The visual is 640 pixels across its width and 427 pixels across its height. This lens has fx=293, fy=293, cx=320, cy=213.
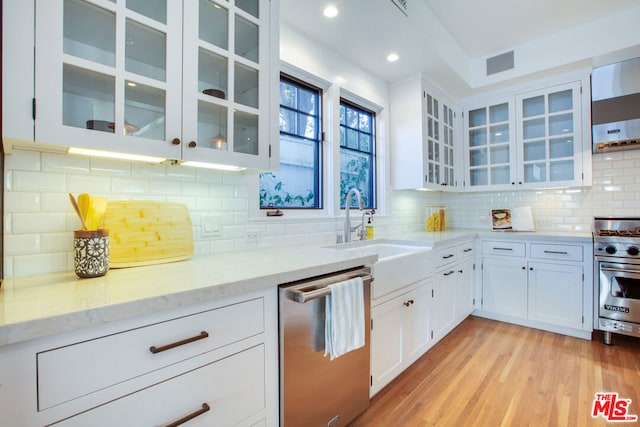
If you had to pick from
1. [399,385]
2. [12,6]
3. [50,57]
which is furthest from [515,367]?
[12,6]

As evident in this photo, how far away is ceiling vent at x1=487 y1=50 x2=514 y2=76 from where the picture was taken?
124 inches

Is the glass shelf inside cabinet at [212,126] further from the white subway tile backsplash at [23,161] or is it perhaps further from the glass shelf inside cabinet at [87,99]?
the white subway tile backsplash at [23,161]

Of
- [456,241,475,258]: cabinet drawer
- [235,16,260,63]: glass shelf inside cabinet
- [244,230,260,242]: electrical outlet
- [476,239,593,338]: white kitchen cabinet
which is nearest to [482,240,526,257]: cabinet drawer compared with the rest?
[476,239,593,338]: white kitchen cabinet

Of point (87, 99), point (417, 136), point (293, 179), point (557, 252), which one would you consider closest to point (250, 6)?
point (87, 99)

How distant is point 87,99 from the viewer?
1042 millimetres

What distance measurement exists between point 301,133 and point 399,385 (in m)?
1.97

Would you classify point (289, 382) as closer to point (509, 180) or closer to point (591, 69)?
point (509, 180)

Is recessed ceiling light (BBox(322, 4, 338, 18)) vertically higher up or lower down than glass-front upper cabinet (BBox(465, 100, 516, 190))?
higher up

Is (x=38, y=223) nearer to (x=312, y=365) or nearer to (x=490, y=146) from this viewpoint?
(x=312, y=365)

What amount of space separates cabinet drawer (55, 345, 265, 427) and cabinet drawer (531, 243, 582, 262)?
9.69ft

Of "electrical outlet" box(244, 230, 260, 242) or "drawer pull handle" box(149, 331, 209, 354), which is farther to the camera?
"electrical outlet" box(244, 230, 260, 242)

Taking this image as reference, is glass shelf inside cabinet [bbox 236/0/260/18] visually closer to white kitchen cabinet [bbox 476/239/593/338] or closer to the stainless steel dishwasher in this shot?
the stainless steel dishwasher

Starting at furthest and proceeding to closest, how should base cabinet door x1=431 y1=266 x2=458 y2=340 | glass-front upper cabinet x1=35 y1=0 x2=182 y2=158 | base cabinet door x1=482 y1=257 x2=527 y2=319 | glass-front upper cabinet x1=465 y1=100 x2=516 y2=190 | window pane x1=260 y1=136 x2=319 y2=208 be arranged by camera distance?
glass-front upper cabinet x1=465 y1=100 x2=516 y2=190
base cabinet door x1=482 y1=257 x2=527 y2=319
base cabinet door x1=431 y1=266 x2=458 y2=340
window pane x1=260 y1=136 x2=319 y2=208
glass-front upper cabinet x1=35 y1=0 x2=182 y2=158

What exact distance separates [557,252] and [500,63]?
2.08 metres
